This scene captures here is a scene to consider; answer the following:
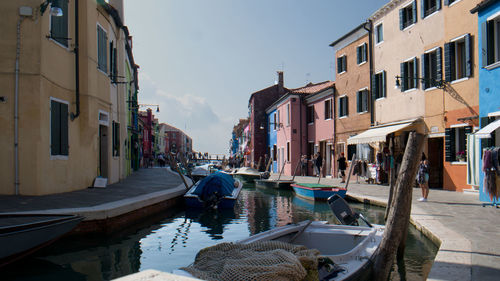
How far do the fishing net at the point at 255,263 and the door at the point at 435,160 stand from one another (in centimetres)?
1322

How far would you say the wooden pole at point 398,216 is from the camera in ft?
17.8

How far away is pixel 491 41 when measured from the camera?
1123 cm

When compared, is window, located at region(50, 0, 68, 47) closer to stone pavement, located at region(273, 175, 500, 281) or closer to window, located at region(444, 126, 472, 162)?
stone pavement, located at region(273, 175, 500, 281)

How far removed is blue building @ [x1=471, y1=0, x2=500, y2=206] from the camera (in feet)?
35.7

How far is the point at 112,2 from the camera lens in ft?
69.8

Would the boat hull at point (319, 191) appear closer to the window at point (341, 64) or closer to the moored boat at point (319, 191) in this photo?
the moored boat at point (319, 191)

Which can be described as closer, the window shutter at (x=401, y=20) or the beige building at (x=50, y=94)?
the beige building at (x=50, y=94)

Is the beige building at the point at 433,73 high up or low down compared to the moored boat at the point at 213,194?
up

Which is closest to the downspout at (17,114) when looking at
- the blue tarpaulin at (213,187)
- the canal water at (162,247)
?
the canal water at (162,247)

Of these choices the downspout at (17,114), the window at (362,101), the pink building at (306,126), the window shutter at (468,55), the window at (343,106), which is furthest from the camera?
the pink building at (306,126)

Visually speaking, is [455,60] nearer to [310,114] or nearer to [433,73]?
[433,73]

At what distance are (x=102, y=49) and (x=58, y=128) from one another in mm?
4464

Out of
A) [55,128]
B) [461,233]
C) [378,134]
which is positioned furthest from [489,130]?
[55,128]

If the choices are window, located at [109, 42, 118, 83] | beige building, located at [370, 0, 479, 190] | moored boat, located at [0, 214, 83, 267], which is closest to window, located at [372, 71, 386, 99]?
beige building, located at [370, 0, 479, 190]
